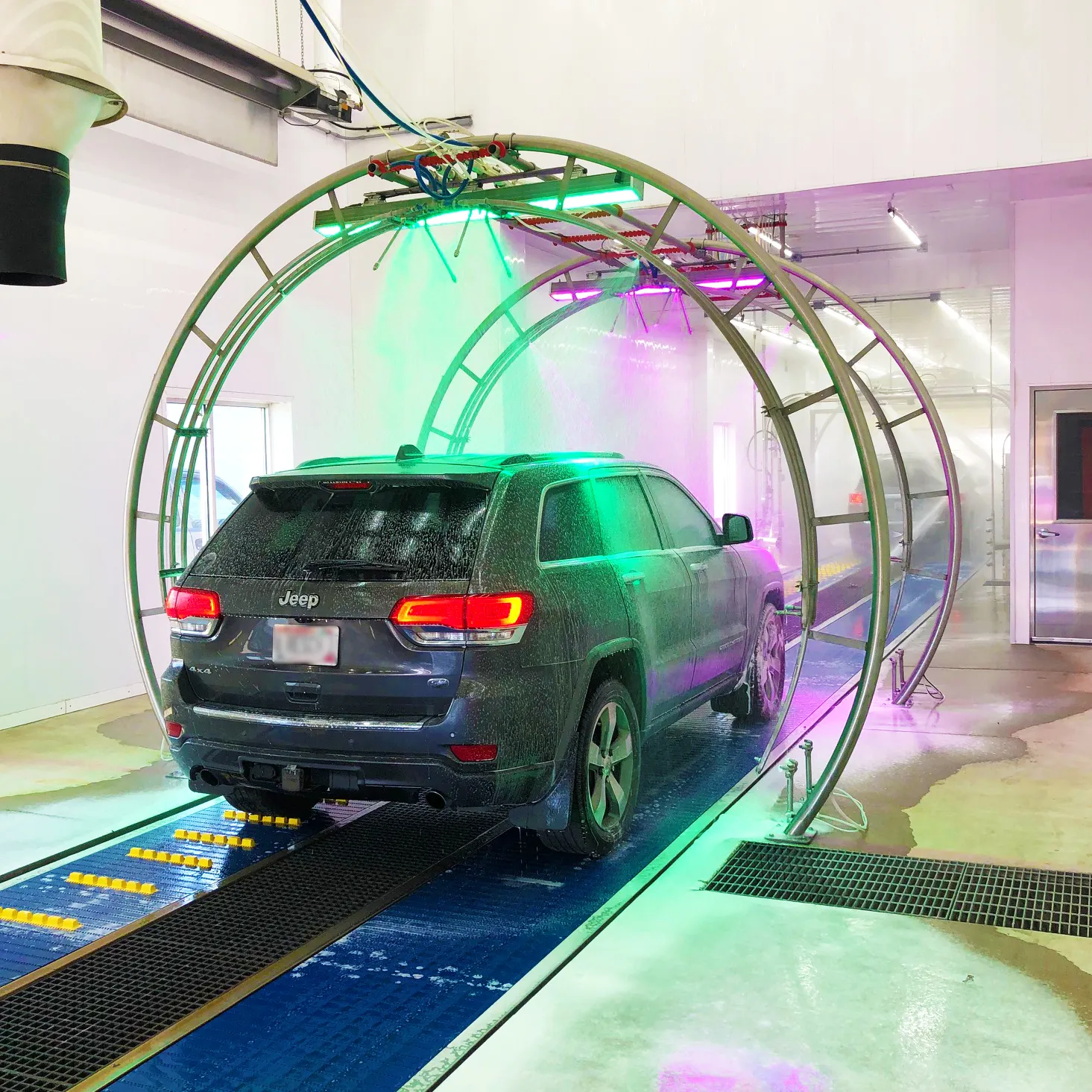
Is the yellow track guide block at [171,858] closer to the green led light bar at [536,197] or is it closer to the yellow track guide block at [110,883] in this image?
the yellow track guide block at [110,883]

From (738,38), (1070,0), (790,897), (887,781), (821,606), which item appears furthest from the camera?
(821,606)

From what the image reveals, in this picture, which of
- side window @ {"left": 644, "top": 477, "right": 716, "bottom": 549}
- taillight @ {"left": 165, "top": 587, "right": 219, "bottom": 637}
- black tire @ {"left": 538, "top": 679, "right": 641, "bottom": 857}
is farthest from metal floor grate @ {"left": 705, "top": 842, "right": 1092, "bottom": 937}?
taillight @ {"left": 165, "top": 587, "right": 219, "bottom": 637}

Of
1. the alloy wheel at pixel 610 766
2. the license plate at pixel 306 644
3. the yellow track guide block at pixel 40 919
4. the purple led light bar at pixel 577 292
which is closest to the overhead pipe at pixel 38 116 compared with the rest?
the license plate at pixel 306 644

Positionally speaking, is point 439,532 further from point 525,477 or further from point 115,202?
point 115,202

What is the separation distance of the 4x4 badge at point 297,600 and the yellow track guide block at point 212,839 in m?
1.51

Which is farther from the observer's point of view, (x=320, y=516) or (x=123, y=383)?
(x=123, y=383)

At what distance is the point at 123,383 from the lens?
9562mm

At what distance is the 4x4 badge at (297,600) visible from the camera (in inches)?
190

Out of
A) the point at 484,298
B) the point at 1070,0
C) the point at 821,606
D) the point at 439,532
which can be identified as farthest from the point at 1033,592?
the point at 439,532

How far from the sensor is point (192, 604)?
16.9 ft

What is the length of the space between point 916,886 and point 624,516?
2.26 m

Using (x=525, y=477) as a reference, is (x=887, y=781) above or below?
below

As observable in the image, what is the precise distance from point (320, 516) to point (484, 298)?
739cm

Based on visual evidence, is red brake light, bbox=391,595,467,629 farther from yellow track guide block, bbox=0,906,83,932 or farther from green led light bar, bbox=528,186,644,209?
green led light bar, bbox=528,186,644,209
